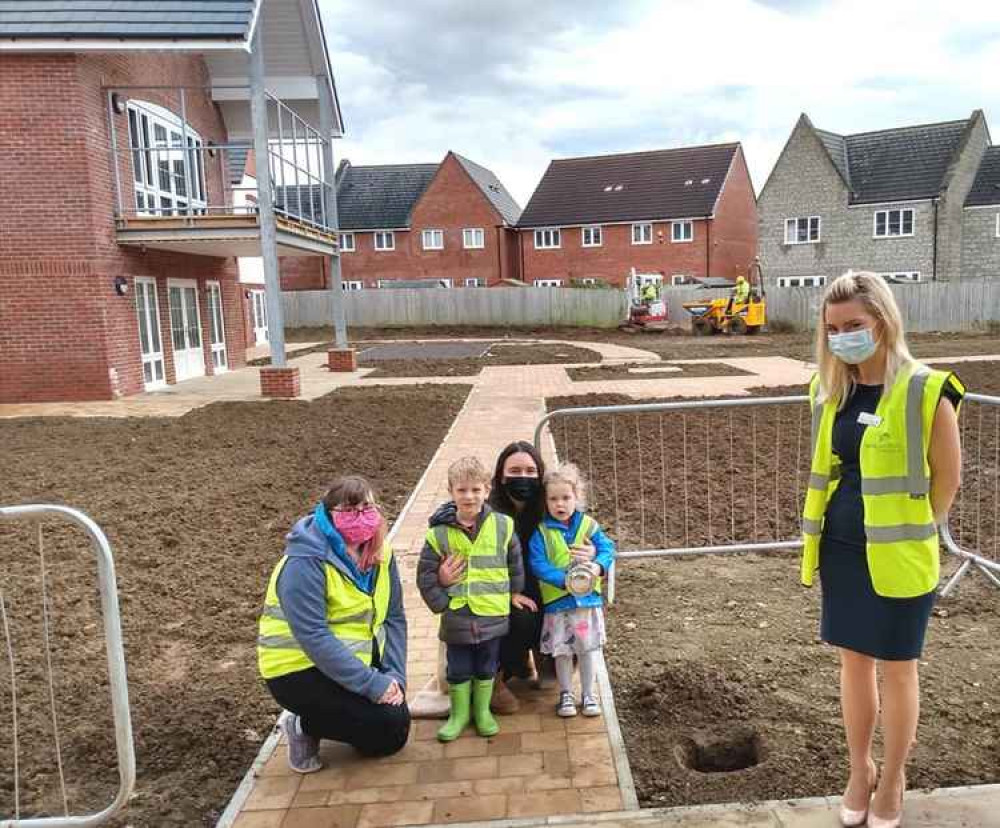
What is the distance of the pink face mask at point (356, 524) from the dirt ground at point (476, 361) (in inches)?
607

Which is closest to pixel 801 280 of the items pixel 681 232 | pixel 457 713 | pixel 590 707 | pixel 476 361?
pixel 681 232

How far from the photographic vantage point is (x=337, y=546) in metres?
3.18

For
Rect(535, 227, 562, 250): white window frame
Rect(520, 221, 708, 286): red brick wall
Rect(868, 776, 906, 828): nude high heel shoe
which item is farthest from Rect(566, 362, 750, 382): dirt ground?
Rect(535, 227, 562, 250): white window frame

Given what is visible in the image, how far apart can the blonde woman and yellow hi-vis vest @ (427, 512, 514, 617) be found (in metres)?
1.21

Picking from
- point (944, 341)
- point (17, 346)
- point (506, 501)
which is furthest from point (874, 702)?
point (944, 341)

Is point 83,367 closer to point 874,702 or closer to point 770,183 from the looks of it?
point 874,702

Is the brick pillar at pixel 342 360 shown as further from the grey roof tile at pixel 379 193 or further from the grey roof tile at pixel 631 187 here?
the grey roof tile at pixel 379 193

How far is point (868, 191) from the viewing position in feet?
133

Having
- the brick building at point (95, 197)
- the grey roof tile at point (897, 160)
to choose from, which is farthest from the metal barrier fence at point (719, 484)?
the grey roof tile at point (897, 160)

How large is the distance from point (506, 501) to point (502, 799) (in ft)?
4.00

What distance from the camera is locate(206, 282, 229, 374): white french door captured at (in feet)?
65.6

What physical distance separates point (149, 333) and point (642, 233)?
110ft

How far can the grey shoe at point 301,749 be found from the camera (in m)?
3.18

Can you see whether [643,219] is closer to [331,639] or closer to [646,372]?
[646,372]
